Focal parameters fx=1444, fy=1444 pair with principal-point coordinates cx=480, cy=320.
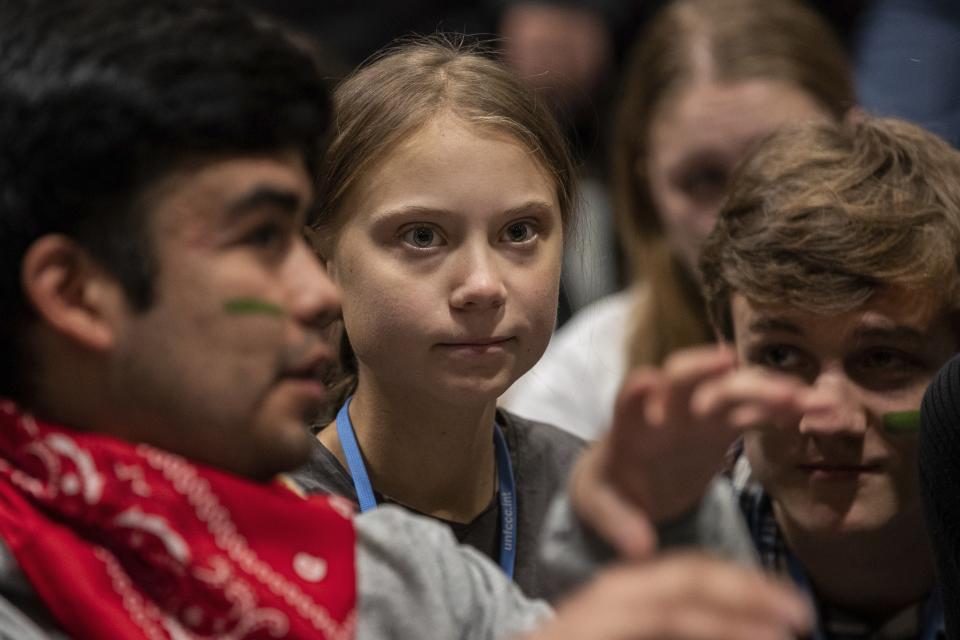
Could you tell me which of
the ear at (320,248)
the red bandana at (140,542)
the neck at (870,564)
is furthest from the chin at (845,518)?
the red bandana at (140,542)

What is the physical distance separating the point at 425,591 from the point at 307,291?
0.27 meters

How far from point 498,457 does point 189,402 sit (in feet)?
2.17

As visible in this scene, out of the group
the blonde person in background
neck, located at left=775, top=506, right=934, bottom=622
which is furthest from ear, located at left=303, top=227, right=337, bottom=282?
the blonde person in background

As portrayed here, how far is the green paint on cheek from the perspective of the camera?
64.8 inches

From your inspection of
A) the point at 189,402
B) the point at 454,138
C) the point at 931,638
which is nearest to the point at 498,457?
the point at 454,138

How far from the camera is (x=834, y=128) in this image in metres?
1.86

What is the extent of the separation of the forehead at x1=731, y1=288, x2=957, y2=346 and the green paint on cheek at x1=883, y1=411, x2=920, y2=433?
9cm

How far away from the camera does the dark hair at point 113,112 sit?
1068 mm

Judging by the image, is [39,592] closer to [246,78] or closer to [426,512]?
[246,78]

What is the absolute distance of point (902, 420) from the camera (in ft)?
5.41

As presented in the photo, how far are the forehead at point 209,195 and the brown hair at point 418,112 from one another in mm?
467

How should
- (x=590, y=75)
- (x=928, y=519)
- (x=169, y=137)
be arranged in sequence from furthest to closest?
(x=590, y=75)
(x=928, y=519)
(x=169, y=137)

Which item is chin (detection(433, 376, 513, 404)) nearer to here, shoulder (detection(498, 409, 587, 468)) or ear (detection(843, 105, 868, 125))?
shoulder (detection(498, 409, 587, 468))

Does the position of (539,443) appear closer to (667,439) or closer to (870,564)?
(870,564)
